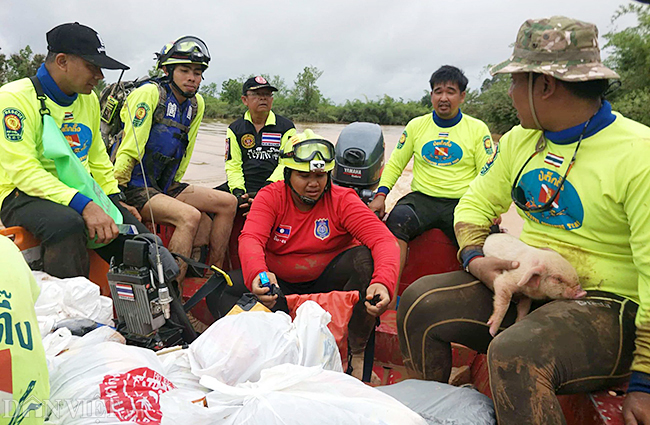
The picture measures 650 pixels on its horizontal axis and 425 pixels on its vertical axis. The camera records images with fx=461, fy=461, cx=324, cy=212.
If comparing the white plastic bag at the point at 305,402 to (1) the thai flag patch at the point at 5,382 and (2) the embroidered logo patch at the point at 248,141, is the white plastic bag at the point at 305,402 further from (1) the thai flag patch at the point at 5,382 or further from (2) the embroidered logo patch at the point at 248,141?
(2) the embroidered logo patch at the point at 248,141

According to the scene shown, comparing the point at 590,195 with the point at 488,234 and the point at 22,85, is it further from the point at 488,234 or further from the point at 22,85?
the point at 22,85

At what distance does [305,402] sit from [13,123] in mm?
2421

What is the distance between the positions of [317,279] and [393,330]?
67cm

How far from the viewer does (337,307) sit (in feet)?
7.98

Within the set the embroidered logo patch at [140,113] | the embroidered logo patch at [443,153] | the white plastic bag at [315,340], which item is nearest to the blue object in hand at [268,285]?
the white plastic bag at [315,340]

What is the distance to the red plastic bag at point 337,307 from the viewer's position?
2.40 m

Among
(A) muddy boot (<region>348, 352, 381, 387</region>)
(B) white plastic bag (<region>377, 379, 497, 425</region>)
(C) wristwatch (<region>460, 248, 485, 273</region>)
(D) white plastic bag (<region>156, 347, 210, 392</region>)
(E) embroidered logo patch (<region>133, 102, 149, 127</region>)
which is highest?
(E) embroidered logo patch (<region>133, 102, 149, 127</region>)

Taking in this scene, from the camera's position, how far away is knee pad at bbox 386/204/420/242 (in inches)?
148

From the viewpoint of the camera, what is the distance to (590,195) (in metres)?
1.78

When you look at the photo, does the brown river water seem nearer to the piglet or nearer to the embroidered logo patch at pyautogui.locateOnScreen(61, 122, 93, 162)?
the embroidered logo patch at pyautogui.locateOnScreen(61, 122, 93, 162)

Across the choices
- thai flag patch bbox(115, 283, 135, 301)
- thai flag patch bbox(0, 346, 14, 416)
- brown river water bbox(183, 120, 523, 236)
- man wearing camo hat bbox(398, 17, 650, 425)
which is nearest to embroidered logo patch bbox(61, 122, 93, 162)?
thai flag patch bbox(115, 283, 135, 301)

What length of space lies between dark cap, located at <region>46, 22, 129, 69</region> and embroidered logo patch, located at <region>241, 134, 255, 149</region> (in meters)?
1.97

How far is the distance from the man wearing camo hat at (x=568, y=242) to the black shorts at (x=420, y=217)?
1.62m

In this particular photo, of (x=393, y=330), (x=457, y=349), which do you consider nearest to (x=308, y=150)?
(x=393, y=330)
